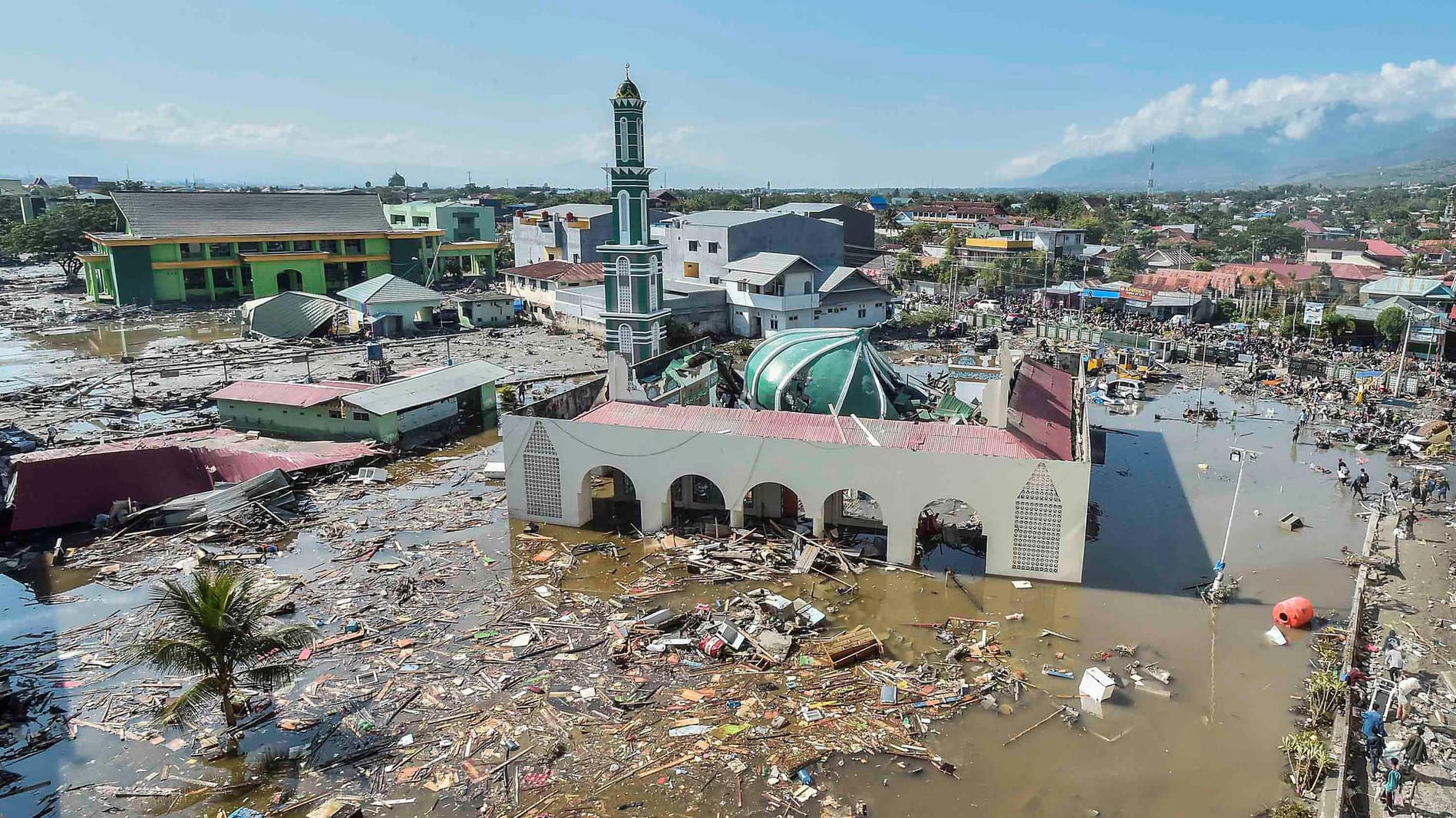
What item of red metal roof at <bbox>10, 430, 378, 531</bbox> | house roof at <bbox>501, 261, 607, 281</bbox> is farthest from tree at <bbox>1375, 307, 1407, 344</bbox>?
red metal roof at <bbox>10, 430, 378, 531</bbox>

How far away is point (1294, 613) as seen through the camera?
604 inches

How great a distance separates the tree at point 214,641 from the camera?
1091 centimetres

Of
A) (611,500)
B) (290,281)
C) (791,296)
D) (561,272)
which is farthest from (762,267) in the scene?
(290,281)

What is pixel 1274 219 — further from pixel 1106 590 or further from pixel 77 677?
pixel 77 677

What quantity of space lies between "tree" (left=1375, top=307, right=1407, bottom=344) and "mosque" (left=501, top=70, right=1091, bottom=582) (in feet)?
74.2

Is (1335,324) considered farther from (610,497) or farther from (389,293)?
(389,293)

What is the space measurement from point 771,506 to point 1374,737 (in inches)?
453

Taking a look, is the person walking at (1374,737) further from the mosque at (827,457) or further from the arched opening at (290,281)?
the arched opening at (290,281)

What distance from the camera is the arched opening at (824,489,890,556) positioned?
1864cm

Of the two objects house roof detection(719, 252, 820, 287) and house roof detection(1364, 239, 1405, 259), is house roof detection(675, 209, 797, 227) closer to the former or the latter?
house roof detection(719, 252, 820, 287)

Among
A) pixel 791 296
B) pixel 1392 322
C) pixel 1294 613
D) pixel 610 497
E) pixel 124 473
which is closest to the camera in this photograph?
pixel 1294 613

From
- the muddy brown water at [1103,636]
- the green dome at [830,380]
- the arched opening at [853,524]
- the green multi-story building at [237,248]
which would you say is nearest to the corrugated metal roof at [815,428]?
the arched opening at [853,524]

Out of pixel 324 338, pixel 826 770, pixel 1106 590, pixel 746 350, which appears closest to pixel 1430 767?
pixel 1106 590

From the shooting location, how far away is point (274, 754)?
38.5 feet
